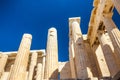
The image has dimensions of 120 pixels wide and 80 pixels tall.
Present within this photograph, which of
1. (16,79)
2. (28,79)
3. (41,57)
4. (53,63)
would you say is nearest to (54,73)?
(53,63)

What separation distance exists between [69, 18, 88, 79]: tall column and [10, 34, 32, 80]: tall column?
185 inches

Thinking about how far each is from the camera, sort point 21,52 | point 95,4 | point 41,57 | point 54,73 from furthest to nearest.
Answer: point 41,57
point 95,4
point 21,52
point 54,73

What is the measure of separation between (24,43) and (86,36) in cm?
918

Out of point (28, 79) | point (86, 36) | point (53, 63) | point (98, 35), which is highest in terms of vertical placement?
point (86, 36)

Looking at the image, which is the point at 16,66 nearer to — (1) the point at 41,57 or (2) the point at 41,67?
(2) the point at 41,67

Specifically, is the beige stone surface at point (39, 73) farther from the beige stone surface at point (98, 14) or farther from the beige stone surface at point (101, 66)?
the beige stone surface at point (101, 66)

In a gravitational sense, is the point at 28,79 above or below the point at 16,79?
above

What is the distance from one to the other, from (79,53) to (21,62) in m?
5.26

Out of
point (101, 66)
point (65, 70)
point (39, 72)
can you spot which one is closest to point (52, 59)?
point (101, 66)

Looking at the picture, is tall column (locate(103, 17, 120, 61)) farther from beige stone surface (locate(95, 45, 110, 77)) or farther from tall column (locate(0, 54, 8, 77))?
tall column (locate(0, 54, 8, 77))

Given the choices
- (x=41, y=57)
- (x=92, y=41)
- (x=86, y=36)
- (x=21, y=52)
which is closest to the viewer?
(x=21, y=52)

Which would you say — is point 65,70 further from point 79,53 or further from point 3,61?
point 3,61

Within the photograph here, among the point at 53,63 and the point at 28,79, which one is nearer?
the point at 53,63

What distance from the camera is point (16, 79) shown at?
15.7 m
